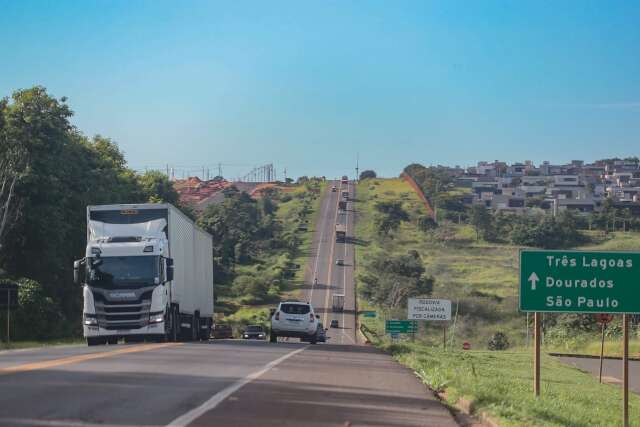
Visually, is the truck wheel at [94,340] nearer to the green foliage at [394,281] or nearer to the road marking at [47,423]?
the road marking at [47,423]

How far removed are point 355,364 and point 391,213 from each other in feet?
393

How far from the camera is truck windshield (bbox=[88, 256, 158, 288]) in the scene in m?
26.9

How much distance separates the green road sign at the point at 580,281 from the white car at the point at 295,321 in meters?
20.0

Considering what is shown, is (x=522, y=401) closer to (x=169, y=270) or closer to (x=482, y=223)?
(x=169, y=270)

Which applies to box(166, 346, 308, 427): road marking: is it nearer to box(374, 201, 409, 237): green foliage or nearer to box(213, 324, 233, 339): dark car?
Answer: box(213, 324, 233, 339): dark car

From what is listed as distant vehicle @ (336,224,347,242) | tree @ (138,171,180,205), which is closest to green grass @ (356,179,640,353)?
distant vehicle @ (336,224,347,242)

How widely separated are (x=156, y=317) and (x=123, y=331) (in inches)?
41.4

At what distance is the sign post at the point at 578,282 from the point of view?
1488 cm

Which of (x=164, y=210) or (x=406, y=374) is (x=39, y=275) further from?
(x=406, y=374)

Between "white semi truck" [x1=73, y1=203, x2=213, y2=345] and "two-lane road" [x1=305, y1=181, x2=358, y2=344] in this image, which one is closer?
"white semi truck" [x1=73, y1=203, x2=213, y2=345]

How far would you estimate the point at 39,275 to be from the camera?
4950cm

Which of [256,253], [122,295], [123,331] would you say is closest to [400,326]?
[123,331]

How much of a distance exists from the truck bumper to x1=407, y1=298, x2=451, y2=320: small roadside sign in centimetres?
1822

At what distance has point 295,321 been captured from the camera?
114 feet
